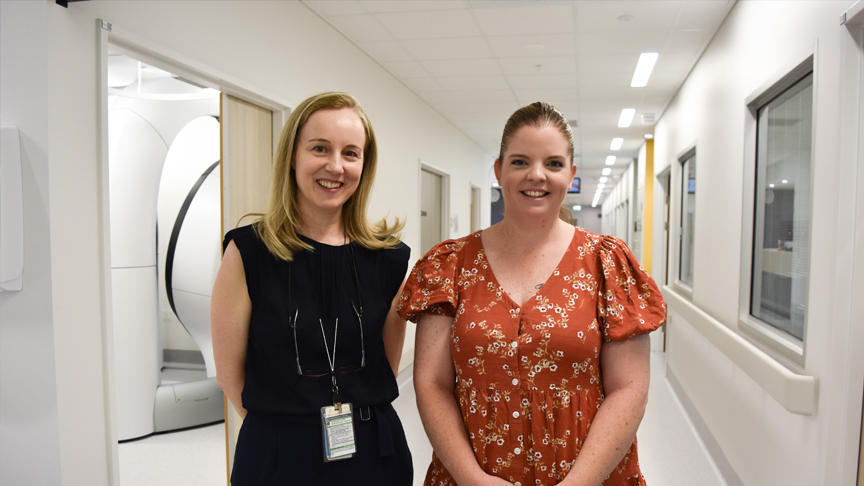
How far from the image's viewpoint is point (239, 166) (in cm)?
334

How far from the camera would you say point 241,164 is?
3355mm

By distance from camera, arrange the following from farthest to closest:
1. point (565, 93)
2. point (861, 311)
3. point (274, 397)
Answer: point (565, 93), point (861, 311), point (274, 397)

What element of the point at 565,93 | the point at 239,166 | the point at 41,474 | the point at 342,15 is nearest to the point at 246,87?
the point at 239,166

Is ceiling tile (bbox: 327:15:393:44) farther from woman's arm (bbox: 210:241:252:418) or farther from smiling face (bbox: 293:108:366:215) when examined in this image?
woman's arm (bbox: 210:241:252:418)

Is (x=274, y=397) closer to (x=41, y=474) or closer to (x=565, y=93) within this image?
(x=41, y=474)

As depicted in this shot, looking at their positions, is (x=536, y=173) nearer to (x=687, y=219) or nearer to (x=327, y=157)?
(x=327, y=157)

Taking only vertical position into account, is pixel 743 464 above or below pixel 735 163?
below

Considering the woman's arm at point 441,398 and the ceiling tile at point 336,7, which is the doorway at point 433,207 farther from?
the woman's arm at point 441,398

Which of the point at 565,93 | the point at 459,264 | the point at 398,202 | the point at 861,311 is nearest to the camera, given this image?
Result: the point at 459,264

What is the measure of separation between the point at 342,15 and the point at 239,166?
60.8 inches

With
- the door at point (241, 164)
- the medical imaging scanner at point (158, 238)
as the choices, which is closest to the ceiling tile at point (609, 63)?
the door at point (241, 164)

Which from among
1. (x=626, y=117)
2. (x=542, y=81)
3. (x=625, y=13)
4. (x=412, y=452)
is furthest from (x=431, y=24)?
(x=626, y=117)

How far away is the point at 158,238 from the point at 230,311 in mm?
3691

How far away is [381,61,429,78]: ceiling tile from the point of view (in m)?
5.46
